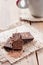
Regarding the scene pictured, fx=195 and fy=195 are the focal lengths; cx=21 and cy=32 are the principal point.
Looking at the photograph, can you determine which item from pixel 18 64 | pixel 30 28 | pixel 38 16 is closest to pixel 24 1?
pixel 38 16

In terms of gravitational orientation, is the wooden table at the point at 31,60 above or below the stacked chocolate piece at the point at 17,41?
below

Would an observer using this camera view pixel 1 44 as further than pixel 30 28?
No

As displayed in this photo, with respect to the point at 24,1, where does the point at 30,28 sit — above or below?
below

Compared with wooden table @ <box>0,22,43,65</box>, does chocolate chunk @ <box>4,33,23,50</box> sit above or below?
above

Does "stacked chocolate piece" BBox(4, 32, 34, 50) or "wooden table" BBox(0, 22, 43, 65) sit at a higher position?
"stacked chocolate piece" BBox(4, 32, 34, 50)

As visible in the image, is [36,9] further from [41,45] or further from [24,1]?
[41,45]

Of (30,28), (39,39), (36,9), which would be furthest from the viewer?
(36,9)

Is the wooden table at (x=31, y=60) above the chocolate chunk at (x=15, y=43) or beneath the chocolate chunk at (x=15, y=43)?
beneath

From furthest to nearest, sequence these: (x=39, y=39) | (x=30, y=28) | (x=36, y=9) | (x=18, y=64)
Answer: (x=36, y=9), (x=30, y=28), (x=39, y=39), (x=18, y=64)

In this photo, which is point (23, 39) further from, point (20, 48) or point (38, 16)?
point (38, 16)

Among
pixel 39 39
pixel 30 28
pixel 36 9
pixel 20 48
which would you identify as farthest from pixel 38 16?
pixel 20 48
